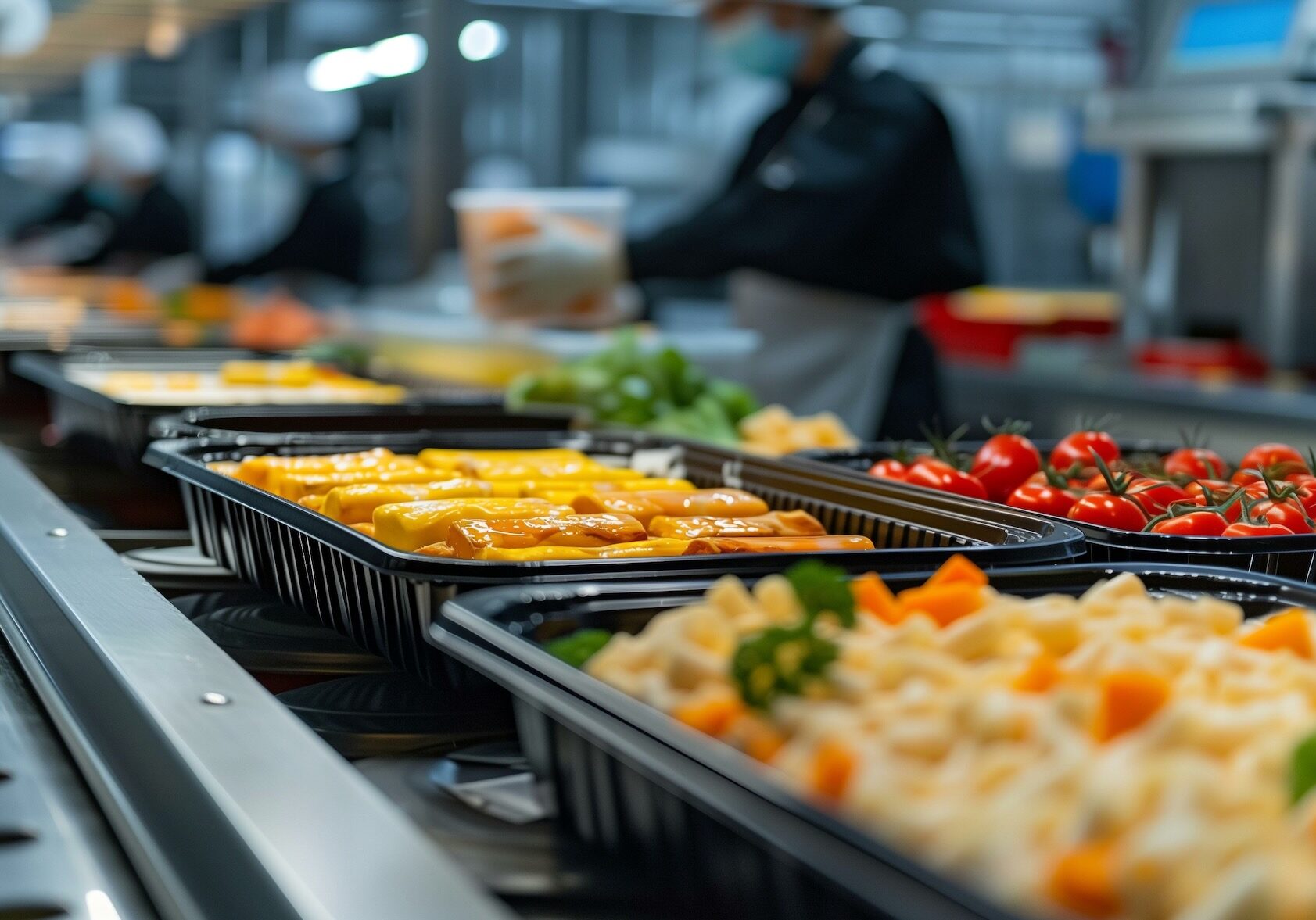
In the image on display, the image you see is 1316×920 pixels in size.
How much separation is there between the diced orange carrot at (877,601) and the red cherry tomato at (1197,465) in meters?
0.84

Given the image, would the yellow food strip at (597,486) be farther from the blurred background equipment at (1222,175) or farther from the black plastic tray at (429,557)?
the blurred background equipment at (1222,175)

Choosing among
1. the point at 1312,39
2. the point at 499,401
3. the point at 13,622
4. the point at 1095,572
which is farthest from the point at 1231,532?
the point at 1312,39

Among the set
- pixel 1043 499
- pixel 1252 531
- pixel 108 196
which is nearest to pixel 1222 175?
pixel 1043 499

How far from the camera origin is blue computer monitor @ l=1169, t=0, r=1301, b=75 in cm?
474

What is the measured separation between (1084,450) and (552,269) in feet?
6.59

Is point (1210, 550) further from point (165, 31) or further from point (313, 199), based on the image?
point (313, 199)

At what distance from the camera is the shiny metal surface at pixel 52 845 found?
88 cm

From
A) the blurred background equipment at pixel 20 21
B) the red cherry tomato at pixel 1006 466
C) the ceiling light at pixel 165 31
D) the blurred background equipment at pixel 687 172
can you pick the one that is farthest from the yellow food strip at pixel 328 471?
the ceiling light at pixel 165 31

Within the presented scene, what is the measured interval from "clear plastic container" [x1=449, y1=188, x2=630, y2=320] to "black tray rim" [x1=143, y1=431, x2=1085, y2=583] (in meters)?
1.68

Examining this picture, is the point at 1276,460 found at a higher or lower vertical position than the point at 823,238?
lower

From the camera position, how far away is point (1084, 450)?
1.74 metres

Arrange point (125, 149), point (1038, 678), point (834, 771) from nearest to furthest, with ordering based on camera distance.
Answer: point (834, 771)
point (1038, 678)
point (125, 149)

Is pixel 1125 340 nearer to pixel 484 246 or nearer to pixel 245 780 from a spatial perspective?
pixel 484 246

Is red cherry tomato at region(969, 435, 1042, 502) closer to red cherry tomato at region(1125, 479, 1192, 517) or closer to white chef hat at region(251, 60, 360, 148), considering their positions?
red cherry tomato at region(1125, 479, 1192, 517)
